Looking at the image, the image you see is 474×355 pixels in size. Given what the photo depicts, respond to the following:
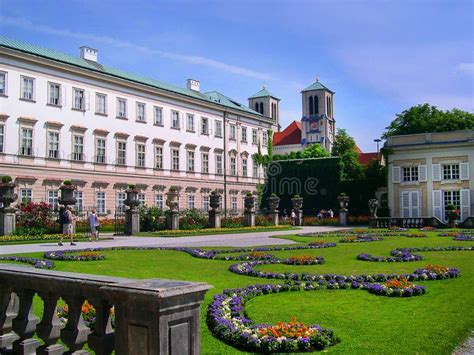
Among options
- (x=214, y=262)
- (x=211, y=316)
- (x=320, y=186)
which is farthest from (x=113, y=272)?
(x=320, y=186)

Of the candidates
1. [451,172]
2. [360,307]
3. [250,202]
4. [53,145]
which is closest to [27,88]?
[53,145]

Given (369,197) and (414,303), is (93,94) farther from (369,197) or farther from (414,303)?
(414,303)

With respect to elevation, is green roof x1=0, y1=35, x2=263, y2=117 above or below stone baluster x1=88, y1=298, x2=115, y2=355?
above

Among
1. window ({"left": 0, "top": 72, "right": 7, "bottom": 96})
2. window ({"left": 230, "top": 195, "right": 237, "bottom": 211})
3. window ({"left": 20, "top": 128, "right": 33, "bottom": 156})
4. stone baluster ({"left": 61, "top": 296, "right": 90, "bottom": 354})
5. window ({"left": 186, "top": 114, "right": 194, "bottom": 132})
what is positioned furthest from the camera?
window ({"left": 230, "top": 195, "right": 237, "bottom": 211})

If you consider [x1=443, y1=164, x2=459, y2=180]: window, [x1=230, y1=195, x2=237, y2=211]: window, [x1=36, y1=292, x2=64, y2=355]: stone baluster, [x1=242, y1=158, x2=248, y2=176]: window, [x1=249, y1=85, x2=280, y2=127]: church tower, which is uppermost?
[x1=249, y1=85, x2=280, y2=127]: church tower

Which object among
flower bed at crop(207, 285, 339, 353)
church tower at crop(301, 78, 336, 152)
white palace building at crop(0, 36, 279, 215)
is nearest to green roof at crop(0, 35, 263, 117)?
white palace building at crop(0, 36, 279, 215)

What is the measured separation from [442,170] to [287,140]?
63372 millimetres

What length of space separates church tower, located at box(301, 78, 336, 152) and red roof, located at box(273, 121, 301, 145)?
1.76 metres

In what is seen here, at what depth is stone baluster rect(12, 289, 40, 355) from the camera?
16.7 feet

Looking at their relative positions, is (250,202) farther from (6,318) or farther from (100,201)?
(6,318)

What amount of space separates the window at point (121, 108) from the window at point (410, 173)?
87.3 ft

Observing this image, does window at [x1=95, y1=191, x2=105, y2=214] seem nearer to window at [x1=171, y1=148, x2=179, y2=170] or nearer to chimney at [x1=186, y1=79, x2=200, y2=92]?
window at [x1=171, y1=148, x2=179, y2=170]

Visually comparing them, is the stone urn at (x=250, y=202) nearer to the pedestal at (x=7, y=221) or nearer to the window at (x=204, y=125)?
the pedestal at (x=7, y=221)

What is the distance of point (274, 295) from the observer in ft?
30.8
